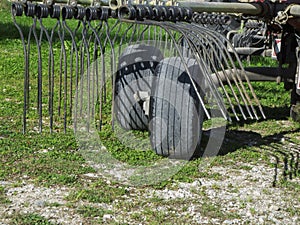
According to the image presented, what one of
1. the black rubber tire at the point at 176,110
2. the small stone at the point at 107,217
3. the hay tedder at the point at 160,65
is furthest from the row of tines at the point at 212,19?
the small stone at the point at 107,217

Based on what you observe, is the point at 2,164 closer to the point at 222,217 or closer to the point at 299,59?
the point at 222,217

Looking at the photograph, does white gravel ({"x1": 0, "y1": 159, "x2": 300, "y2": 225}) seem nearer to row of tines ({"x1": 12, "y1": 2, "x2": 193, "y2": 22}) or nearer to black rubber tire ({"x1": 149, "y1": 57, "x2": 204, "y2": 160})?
black rubber tire ({"x1": 149, "y1": 57, "x2": 204, "y2": 160})

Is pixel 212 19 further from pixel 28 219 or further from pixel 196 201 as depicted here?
pixel 28 219

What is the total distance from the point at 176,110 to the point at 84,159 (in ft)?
2.36

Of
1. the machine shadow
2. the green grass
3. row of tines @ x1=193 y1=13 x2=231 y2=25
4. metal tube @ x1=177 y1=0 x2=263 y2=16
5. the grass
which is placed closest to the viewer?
the green grass

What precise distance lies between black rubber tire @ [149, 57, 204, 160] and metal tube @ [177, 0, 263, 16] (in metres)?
0.37

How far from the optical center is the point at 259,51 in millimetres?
6441

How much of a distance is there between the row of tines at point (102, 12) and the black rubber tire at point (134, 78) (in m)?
0.96

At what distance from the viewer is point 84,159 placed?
4.19m

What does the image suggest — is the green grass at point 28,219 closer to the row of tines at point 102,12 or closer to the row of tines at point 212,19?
the row of tines at point 102,12

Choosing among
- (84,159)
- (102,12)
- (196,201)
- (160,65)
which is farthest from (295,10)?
(84,159)

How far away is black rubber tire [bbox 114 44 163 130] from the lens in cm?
481

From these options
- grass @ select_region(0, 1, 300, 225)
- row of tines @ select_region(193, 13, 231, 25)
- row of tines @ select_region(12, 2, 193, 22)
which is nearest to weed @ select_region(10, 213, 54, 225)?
grass @ select_region(0, 1, 300, 225)

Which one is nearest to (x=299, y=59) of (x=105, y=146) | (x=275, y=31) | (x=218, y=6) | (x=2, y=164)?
(x=275, y=31)
